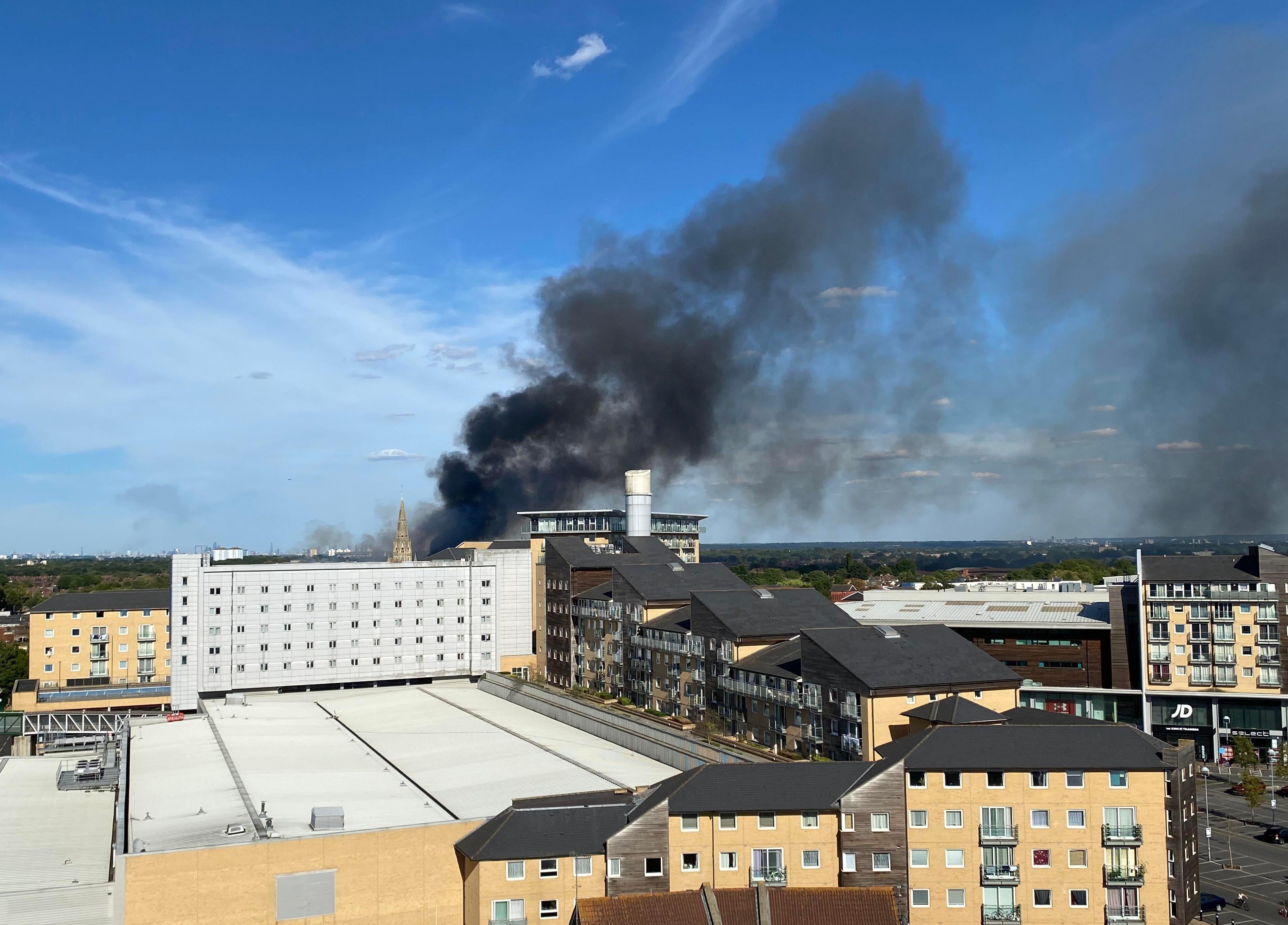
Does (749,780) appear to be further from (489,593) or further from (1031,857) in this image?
(489,593)

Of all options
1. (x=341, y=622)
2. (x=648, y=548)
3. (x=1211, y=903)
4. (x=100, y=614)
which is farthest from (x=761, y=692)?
(x=100, y=614)

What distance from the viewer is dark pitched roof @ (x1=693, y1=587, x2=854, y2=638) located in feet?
223

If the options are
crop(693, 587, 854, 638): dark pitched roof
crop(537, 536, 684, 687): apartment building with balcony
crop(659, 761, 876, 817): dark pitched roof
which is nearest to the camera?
crop(659, 761, 876, 817): dark pitched roof

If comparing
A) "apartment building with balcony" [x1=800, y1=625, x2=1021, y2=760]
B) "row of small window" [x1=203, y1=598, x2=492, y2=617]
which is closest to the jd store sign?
"apartment building with balcony" [x1=800, y1=625, x2=1021, y2=760]

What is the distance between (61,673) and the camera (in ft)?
361

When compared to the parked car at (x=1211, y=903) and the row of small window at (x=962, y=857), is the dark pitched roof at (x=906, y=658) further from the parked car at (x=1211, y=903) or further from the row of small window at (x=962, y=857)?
the parked car at (x=1211, y=903)

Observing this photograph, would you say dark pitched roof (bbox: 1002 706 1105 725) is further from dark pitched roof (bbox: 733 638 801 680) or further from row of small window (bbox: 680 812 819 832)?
dark pitched roof (bbox: 733 638 801 680)

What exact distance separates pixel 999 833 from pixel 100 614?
328 ft

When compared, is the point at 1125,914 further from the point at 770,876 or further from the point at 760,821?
the point at 760,821

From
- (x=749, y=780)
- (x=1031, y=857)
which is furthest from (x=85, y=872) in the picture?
(x=1031, y=857)

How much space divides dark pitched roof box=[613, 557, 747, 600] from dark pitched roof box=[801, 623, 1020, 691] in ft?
63.8

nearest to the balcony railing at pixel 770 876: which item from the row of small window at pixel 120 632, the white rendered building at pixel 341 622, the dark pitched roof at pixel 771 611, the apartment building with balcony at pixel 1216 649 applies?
the dark pitched roof at pixel 771 611

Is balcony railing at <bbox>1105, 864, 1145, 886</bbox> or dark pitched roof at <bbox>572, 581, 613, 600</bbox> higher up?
dark pitched roof at <bbox>572, 581, 613, 600</bbox>

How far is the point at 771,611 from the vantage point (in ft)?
232
